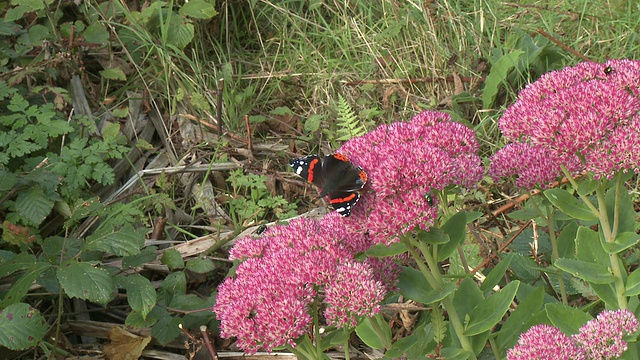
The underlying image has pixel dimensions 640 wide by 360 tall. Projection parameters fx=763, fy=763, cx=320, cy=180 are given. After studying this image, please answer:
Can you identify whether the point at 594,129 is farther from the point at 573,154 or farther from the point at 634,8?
the point at 634,8

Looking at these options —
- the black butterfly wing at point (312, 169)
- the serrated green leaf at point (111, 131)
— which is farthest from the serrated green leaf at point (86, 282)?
the serrated green leaf at point (111, 131)

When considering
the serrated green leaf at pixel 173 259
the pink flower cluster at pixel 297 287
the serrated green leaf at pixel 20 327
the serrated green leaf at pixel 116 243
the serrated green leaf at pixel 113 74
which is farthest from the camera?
the serrated green leaf at pixel 113 74

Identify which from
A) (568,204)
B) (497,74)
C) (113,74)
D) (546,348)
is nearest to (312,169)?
(568,204)

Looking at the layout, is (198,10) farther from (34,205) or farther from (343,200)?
(343,200)

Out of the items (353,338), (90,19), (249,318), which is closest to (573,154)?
(249,318)

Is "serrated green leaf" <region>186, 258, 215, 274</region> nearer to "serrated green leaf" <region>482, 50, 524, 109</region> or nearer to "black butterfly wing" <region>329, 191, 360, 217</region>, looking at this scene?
"black butterfly wing" <region>329, 191, 360, 217</region>

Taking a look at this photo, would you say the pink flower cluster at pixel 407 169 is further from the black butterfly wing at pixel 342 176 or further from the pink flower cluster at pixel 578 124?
the pink flower cluster at pixel 578 124

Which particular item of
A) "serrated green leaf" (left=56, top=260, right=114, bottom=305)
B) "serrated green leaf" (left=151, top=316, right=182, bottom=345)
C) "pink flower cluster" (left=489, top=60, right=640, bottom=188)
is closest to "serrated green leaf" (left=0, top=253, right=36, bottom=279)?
"serrated green leaf" (left=56, top=260, right=114, bottom=305)
